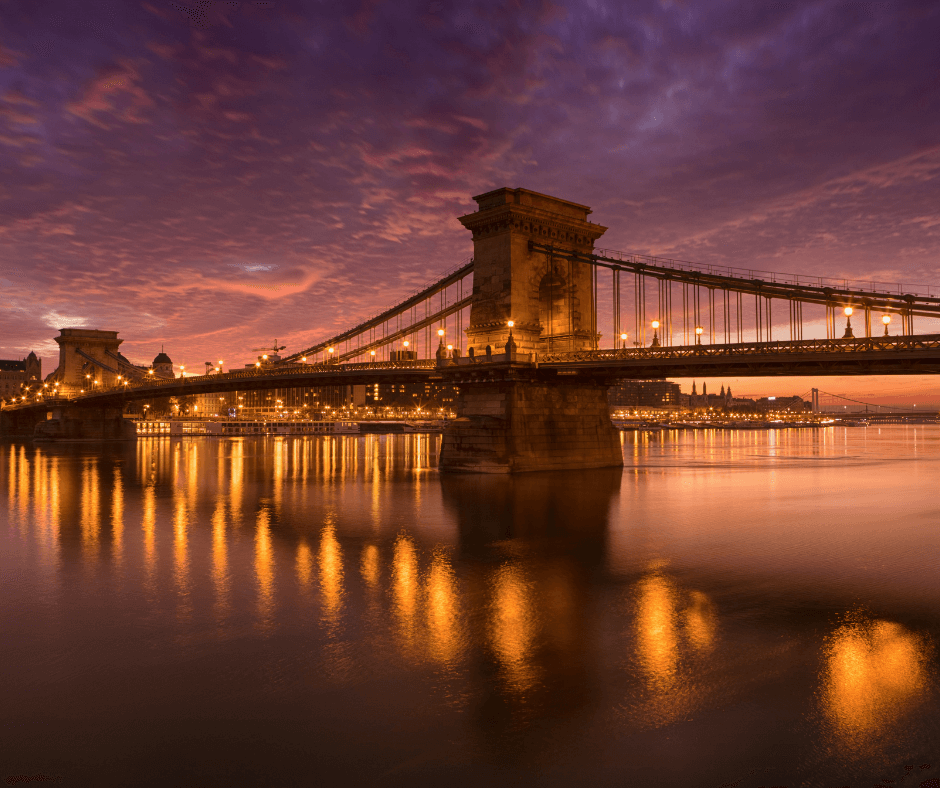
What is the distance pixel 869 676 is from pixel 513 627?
19.5ft

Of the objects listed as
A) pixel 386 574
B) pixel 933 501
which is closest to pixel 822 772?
pixel 386 574

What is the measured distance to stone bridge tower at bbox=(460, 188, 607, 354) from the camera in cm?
4459

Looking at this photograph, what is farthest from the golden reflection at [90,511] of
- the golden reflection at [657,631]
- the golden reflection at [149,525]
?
the golden reflection at [657,631]

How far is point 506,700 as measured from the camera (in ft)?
33.1

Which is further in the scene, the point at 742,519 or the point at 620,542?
the point at 742,519

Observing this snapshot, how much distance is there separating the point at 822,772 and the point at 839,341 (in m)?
28.8

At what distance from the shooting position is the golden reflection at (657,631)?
11227 millimetres

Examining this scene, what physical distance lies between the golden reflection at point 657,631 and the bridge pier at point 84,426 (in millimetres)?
103903

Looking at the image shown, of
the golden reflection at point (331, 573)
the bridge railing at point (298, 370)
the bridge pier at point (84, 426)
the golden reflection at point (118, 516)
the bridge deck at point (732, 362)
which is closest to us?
the golden reflection at point (331, 573)

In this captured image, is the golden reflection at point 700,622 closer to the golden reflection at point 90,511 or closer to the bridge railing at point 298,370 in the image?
the golden reflection at point 90,511

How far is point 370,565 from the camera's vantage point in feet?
64.1

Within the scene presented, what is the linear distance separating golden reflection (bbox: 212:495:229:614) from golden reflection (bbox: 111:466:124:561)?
8.87 feet

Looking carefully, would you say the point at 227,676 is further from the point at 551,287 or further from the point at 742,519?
the point at 551,287

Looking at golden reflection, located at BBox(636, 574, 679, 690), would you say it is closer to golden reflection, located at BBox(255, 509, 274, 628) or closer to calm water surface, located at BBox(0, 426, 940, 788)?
calm water surface, located at BBox(0, 426, 940, 788)
